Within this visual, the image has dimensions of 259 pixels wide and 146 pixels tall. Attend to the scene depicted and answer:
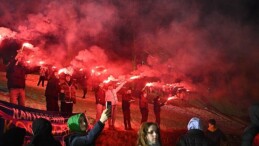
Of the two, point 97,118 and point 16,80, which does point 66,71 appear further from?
point 97,118

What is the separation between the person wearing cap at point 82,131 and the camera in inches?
132

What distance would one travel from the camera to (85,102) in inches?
335

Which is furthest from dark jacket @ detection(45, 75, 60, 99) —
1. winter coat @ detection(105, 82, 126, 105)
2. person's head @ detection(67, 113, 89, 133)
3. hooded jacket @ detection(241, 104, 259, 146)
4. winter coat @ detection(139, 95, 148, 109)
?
hooded jacket @ detection(241, 104, 259, 146)

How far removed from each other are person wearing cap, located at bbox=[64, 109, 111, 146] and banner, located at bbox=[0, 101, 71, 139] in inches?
113

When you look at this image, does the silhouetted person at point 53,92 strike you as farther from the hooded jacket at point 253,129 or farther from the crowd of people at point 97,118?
the hooded jacket at point 253,129

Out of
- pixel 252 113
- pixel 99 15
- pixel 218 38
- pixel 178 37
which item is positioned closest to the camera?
pixel 252 113

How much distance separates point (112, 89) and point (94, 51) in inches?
51.8

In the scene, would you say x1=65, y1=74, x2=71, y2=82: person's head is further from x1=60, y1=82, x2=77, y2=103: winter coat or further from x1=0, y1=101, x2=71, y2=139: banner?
x1=0, y1=101, x2=71, y2=139: banner

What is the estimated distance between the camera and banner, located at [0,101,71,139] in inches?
232

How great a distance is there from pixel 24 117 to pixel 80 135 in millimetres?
3244

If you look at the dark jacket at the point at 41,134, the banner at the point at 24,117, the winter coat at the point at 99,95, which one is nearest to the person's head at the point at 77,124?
the dark jacket at the point at 41,134

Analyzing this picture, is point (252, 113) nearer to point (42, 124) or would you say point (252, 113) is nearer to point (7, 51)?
point (42, 124)

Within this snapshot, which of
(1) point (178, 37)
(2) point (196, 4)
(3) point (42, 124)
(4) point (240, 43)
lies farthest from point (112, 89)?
(4) point (240, 43)

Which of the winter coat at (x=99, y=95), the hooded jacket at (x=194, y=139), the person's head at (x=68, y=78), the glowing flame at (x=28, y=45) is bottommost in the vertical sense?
the hooded jacket at (x=194, y=139)
